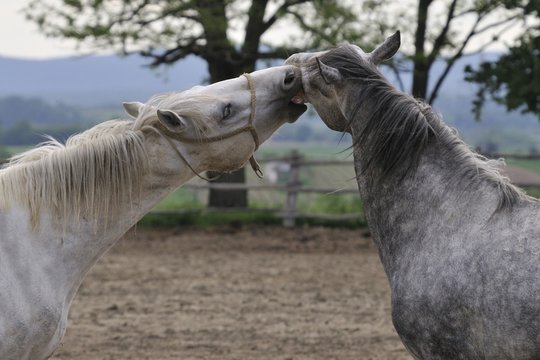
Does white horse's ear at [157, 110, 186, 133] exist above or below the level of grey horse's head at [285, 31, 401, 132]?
below

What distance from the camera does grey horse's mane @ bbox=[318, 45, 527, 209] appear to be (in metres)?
3.18

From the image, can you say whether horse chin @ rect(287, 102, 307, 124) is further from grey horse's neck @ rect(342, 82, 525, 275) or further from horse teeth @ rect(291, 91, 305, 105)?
grey horse's neck @ rect(342, 82, 525, 275)

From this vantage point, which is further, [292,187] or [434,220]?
[292,187]

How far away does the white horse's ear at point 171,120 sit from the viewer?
3.27m

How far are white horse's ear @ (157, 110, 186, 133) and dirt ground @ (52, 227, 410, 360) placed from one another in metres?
2.93

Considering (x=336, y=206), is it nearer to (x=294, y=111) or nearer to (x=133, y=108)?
(x=294, y=111)

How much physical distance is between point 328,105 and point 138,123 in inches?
31.3

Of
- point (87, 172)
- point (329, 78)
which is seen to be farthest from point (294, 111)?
point (87, 172)

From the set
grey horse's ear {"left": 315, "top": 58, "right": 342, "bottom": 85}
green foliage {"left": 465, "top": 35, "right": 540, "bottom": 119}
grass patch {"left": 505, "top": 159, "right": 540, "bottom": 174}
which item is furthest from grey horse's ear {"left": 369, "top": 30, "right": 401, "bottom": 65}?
grass patch {"left": 505, "top": 159, "right": 540, "bottom": 174}

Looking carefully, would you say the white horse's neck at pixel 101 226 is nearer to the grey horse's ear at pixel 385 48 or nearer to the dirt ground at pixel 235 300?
the grey horse's ear at pixel 385 48

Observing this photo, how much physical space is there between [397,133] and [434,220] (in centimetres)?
37

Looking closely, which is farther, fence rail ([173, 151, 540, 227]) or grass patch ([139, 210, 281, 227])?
grass patch ([139, 210, 281, 227])

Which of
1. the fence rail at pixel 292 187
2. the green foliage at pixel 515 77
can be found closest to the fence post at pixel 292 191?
the fence rail at pixel 292 187

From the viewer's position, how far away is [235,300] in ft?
26.3
